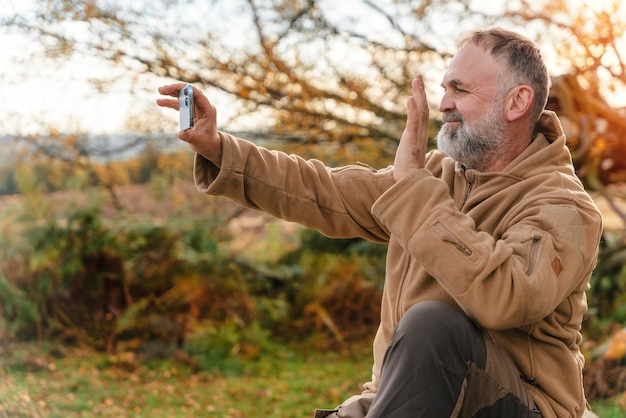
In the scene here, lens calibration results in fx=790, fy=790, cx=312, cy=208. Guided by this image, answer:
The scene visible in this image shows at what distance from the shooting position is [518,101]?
2.45 metres

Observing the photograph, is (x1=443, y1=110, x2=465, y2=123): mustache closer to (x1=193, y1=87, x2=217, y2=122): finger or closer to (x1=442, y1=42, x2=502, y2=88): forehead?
(x1=442, y1=42, x2=502, y2=88): forehead

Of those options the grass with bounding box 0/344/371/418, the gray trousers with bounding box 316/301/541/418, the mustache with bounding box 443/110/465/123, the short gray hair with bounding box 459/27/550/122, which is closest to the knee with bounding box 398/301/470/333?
the gray trousers with bounding box 316/301/541/418

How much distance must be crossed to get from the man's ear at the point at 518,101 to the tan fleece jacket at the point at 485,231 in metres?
0.10

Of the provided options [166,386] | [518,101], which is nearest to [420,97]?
[518,101]

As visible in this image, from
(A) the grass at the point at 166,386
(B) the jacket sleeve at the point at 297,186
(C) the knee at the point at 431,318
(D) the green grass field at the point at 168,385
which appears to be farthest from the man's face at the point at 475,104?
(A) the grass at the point at 166,386

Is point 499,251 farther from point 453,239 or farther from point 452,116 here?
point 452,116

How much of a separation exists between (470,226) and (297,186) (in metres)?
0.76

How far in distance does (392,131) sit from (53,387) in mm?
3377

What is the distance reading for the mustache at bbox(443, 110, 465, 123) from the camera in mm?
2459

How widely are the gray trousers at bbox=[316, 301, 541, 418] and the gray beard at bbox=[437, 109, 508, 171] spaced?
2.07 ft

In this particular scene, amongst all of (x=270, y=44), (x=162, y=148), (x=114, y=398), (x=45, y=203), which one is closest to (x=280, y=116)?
(x=270, y=44)

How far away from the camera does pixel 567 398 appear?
2.21 meters

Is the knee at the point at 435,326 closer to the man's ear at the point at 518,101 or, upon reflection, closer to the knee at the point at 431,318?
the knee at the point at 431,318

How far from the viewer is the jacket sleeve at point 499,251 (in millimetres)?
1988
